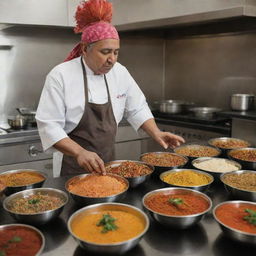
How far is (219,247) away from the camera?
116cm

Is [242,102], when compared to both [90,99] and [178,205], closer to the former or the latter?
[90,99]

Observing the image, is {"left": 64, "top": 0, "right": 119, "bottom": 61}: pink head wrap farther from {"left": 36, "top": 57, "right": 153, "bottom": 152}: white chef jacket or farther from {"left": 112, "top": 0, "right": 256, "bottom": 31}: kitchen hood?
{"left": 112, "top": 0, "right": 256, "bottom": 31}: kitchen hood

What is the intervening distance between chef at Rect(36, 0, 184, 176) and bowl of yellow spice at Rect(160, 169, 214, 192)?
1.08 ft

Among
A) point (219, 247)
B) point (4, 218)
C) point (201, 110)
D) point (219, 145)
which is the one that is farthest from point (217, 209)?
point (201, 110)

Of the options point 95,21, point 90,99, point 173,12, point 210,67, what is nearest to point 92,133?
point 90,99

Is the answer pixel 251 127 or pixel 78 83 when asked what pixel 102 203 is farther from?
pixel 251 127

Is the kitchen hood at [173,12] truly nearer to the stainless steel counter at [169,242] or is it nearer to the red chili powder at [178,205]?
the red chili powder at [178,205]

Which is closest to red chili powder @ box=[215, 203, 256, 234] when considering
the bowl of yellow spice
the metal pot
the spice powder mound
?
the bowl of yellow spice

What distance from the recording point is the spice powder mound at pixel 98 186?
1.42 metres

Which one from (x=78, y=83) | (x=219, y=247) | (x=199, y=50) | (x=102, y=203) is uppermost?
(x=199, y=50)

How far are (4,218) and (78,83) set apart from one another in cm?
103

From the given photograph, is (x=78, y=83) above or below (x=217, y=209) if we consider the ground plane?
above

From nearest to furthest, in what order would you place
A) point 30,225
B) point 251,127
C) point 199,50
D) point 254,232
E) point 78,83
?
1. point 254,232
2. point 30,225
3. point 78,83
4. point 251,127
5. point 199,50

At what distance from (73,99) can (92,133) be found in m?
0.25
